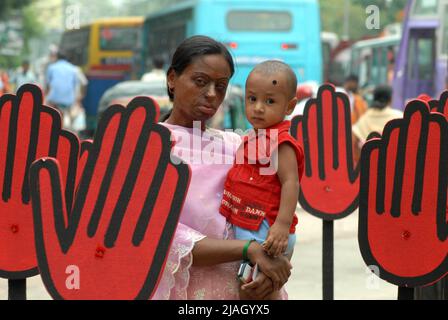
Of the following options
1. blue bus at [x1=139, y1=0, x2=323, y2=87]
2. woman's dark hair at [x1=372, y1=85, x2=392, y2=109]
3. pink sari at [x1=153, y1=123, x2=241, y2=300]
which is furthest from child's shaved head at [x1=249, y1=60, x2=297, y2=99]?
blue bus at [x1=139, y1=0, x2=323, y2=87]

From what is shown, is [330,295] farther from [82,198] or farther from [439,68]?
[439,68]

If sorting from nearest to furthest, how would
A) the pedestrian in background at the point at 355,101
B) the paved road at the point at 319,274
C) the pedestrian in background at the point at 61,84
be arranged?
the paved road at the point at 319,274 → the pedestrian in background at the point at 355,101 → the pedestrian in background at the point at 61,84

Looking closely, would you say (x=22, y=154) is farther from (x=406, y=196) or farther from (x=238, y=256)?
(x=406, y=196)

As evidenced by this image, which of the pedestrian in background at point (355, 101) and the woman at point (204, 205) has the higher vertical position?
the woman at point (204, 205)

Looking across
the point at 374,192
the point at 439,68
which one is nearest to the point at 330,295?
the point at 374,192

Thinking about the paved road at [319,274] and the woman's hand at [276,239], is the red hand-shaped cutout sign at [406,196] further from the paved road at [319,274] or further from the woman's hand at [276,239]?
the paved road at [319,274]

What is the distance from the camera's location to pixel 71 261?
2.33 m

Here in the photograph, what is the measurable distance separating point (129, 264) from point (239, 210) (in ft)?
1.22

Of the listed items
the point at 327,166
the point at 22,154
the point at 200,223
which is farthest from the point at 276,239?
the point at 327,166

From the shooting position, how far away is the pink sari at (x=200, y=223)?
8.19 ft

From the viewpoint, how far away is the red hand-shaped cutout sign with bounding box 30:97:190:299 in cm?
230

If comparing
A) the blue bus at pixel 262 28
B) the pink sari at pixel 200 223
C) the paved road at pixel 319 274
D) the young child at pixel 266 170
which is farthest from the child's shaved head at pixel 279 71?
the blue bus at pixel 262 28

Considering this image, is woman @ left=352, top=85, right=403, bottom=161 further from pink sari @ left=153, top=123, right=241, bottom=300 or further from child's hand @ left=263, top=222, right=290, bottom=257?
child's hand @ left=263, top=222, right=290, bottom=257

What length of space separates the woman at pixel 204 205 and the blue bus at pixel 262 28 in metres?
12.2
